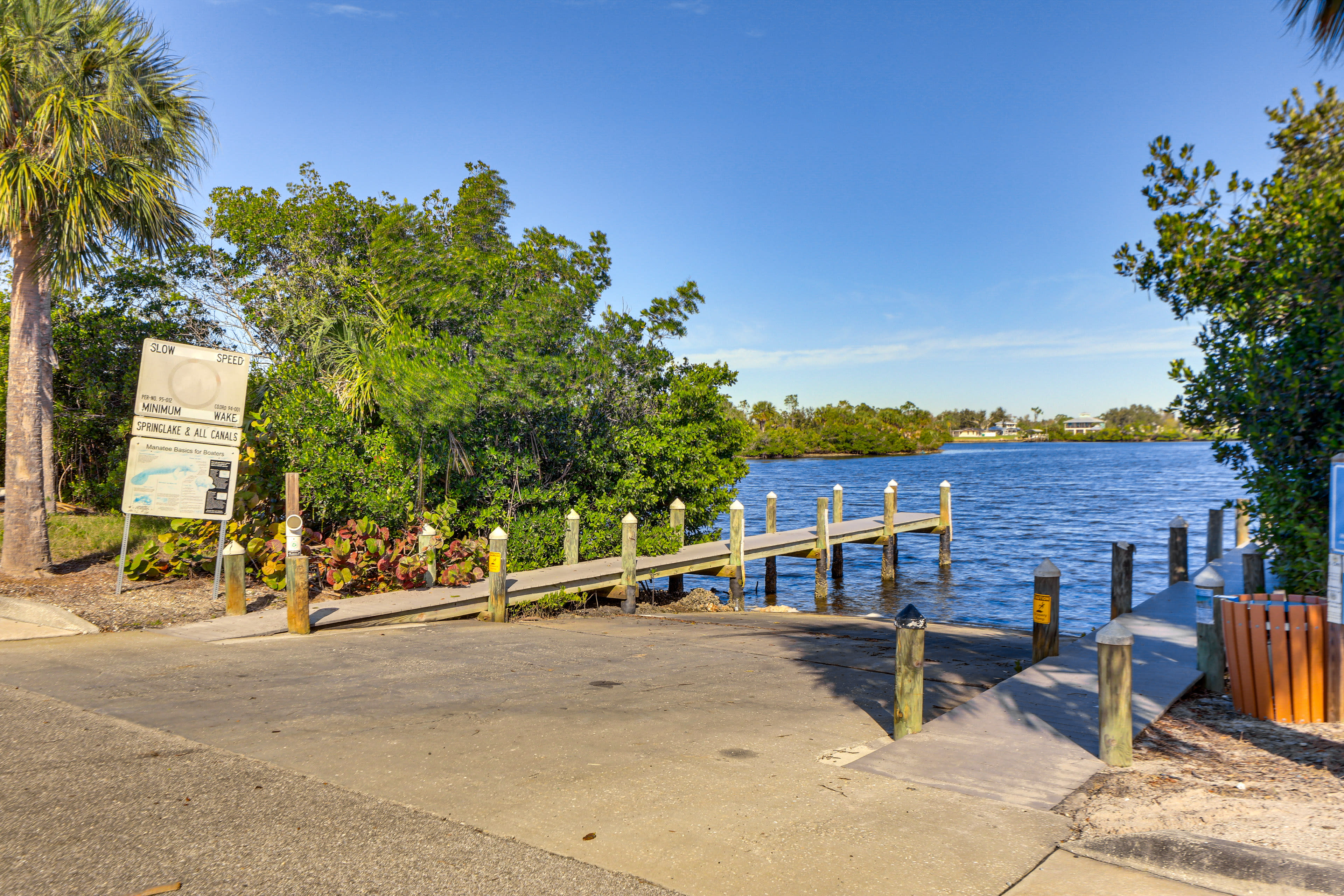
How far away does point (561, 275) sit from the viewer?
20969 mm

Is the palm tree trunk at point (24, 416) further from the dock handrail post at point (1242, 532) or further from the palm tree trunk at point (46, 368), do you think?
the dock handrail post at point (1242, 532)

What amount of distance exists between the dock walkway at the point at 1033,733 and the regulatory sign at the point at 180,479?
34.2ft

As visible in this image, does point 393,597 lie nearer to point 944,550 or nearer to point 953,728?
point 953,728

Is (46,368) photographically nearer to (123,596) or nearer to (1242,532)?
(123,596)

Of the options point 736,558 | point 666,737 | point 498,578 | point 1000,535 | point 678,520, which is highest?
point 678,520

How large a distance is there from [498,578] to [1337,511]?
1035 cm

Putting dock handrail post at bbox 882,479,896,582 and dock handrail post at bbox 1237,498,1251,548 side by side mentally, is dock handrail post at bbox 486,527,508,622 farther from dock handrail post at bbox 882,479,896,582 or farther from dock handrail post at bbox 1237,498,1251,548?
dock handrail post at bbox 1237,498,1251,548

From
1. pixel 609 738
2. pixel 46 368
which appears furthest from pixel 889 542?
pixel 46 368

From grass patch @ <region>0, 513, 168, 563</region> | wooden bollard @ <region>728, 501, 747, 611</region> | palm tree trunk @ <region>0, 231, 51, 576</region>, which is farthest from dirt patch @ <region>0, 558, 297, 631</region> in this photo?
wooden bollard @ <region>728, 501, 747, 611</region>

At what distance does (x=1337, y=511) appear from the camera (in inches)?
181

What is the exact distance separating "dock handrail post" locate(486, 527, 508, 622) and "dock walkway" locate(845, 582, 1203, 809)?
24.1 feet

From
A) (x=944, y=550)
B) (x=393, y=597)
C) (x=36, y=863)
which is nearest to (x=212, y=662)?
(x=393, y=597)

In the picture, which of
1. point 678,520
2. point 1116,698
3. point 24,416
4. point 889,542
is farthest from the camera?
point 889,542

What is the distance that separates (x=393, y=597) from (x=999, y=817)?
406 inches
